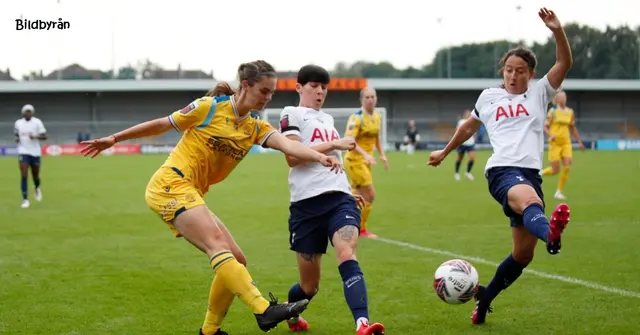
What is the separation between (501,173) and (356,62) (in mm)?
60492

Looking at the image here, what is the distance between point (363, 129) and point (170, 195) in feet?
25.4

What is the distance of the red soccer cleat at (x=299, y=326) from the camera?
6.48 m

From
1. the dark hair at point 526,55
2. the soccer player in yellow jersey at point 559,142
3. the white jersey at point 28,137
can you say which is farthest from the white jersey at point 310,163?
the white jersey at point 28,137

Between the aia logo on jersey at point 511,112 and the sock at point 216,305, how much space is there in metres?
2.67

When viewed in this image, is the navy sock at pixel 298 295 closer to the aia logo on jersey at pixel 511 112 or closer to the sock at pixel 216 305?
the sock at pixel 216 305

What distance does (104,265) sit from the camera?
9.66 metres

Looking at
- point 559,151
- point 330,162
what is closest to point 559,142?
point 559,151

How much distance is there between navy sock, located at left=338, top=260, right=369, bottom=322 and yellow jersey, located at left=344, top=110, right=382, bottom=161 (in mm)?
7197

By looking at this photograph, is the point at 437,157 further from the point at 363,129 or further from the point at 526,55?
the point at 363,129

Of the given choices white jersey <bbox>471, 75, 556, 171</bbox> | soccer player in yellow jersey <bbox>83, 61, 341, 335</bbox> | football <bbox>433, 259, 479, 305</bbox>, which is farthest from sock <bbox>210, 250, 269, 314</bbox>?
white jersey <bbox>471, 75, 556, 171</bbox>

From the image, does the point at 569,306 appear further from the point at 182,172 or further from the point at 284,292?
the point at 182,172

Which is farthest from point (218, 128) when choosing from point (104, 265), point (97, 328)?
point (104, 265)

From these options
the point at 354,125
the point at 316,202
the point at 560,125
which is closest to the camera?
the point at 316,202

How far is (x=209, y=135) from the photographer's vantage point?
5.95 m
